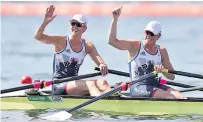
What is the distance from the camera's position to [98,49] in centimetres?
2331

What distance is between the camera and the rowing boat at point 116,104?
1084 cm

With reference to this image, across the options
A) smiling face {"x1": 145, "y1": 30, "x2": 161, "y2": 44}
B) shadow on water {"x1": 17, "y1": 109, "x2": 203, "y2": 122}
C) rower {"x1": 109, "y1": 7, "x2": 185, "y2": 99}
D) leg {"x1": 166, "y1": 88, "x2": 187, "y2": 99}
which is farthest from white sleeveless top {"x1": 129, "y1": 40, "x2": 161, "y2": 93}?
shadow on water {"x1": 17, "y1": 109, "x2": 203, "y2": 122}

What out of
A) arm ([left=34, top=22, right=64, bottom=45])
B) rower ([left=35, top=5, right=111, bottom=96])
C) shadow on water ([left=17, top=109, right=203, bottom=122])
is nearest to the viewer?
shadow on water ([left=17, top=109, right=203, bottom=122])

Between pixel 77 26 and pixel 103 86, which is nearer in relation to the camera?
pixel 103 86

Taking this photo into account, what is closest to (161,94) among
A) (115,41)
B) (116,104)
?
(116,104)

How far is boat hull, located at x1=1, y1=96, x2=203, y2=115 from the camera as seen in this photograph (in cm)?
1084

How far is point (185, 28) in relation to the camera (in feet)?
111

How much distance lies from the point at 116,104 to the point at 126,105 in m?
0.16

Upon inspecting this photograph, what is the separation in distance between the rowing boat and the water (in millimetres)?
127

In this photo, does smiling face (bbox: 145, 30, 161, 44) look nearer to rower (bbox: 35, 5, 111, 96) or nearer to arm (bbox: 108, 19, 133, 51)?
arm (bbox: 108, 19, 133, 51)

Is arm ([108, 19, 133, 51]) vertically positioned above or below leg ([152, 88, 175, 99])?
above

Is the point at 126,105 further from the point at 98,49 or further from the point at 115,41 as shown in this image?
the point at 98,49

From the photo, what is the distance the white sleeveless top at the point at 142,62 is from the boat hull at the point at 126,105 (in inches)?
19.3

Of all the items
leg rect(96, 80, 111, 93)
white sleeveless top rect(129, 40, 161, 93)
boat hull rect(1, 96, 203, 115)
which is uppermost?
white sleeveless top rect(129, 40, 161, 93)
